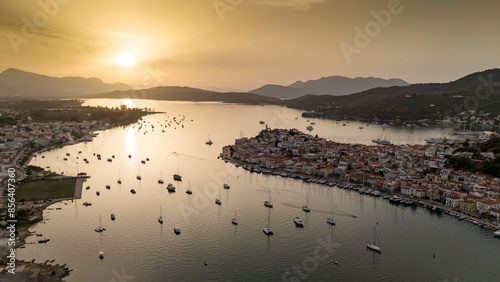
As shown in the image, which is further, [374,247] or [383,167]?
[383,167]

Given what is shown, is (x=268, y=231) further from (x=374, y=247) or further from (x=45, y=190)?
(x=45, y=190)

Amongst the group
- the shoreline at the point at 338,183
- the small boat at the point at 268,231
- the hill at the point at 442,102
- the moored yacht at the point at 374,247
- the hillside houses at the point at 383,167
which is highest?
the hill at the point at 442,102

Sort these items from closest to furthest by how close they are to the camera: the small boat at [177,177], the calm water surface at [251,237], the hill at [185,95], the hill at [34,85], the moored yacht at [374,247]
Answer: the calm water surface at [251,237], the moored yacht at [374,247], the small boat at [177,177], the hill at [185,95], the hill at [34,85]

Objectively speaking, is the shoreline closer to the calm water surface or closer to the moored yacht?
the calm water surface

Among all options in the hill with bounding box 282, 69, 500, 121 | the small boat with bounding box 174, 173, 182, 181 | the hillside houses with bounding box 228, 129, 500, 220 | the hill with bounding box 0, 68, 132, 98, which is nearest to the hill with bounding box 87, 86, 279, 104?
the hill with bounding box 0, 68, 132, 98

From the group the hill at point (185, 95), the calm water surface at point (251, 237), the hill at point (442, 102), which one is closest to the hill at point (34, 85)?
the hill at point (185, 95)

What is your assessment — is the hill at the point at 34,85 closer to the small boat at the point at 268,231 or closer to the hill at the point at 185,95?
the hill at the point at 185,95

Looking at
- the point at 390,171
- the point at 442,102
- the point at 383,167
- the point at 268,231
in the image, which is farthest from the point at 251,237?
the point at 442,102
